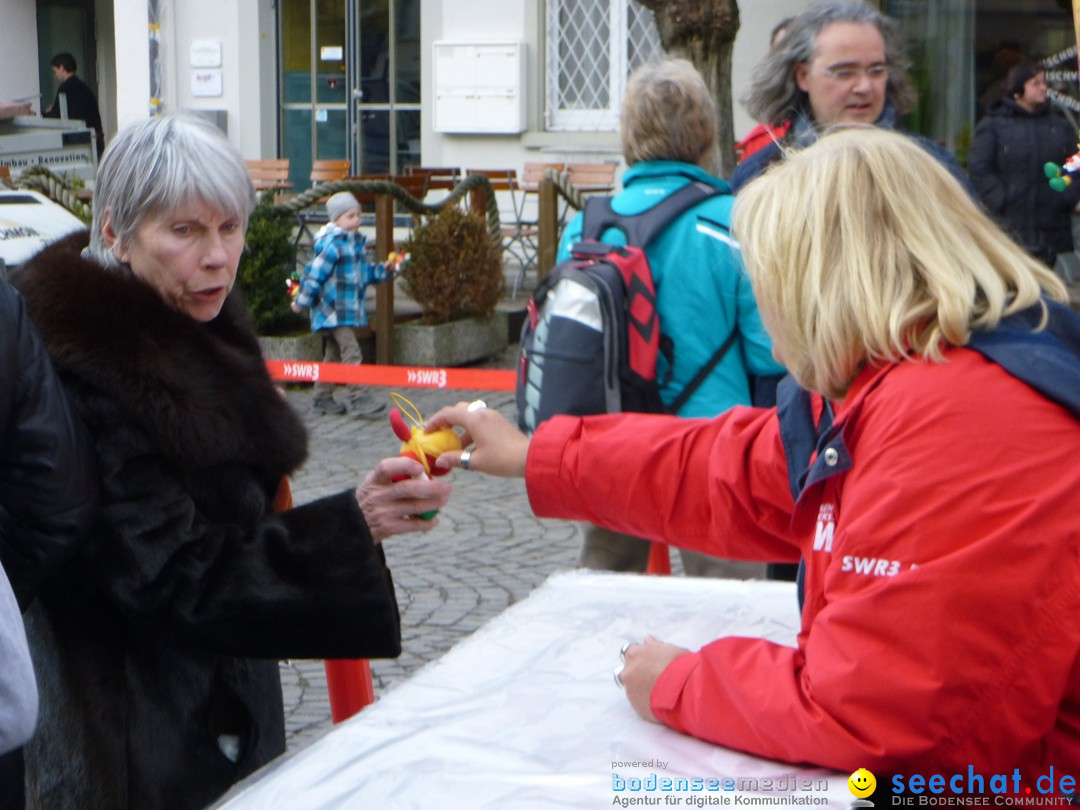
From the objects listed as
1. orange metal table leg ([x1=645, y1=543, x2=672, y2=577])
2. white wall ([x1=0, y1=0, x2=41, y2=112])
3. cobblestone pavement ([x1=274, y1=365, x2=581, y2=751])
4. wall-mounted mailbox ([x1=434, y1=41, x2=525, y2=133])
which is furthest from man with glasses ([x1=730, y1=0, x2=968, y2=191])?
white wall ([x1=0, y1=0, x2=41, y2=112])

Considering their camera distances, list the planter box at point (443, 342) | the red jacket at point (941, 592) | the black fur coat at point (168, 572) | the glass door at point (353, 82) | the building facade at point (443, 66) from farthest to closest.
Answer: the glass door at point (353, 82)
the building facade at point (443, 66)
the planter box at point (443, 342)
the black fur coat at point (168, 572)
the red jacket at point (941, 592)

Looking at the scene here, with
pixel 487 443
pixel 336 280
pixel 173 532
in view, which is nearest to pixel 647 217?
pixel 487 443

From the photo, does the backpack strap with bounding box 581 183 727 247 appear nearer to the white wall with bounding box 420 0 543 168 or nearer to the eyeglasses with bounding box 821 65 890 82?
the eyeglasses with bounding box 821 65 890 82

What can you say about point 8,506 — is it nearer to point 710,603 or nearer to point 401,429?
point 401,429

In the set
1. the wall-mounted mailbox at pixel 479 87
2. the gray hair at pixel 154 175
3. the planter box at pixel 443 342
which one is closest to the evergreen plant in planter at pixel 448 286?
the planter box at pixel 443 342

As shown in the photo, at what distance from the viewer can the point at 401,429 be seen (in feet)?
8.25

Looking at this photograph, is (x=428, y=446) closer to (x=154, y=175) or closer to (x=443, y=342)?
(x=154, y=175)

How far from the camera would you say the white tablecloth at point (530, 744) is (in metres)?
1.75

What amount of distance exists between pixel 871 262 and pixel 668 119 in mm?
2516

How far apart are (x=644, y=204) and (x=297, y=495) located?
3507mm

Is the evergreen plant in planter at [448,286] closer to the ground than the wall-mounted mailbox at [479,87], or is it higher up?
closer to the ground

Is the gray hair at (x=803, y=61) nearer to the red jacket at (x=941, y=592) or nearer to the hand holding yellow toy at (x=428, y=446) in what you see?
the hand holding yellow toy at (x=428, y=446)

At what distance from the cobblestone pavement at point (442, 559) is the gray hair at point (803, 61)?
1763 millimetres

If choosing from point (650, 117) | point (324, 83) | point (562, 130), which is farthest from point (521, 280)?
point (650, 117)
